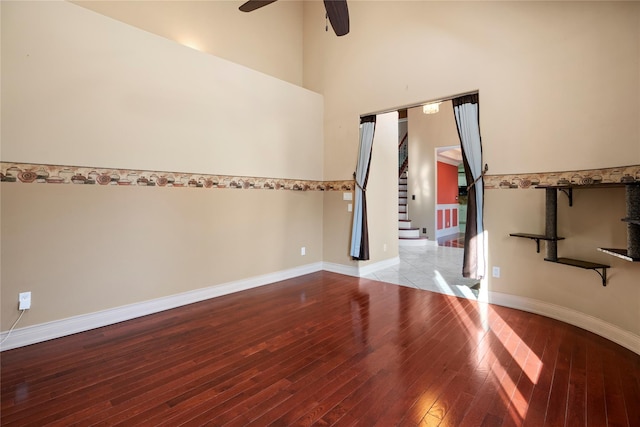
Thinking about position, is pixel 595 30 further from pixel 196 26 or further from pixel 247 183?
pixel 196 26

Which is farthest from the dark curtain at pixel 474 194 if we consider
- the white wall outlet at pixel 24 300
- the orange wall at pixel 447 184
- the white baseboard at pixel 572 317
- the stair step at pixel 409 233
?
the orange wall at pixel 447 184

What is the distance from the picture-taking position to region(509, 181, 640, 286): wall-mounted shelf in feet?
7.82

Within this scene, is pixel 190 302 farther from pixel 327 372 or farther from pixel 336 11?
pixel 336 11

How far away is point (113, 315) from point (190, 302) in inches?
31.4

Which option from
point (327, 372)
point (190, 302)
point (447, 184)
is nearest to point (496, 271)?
point (327, 372)

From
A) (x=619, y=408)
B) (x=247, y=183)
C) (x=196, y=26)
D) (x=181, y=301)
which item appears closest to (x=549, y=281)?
(x=619, y=408)

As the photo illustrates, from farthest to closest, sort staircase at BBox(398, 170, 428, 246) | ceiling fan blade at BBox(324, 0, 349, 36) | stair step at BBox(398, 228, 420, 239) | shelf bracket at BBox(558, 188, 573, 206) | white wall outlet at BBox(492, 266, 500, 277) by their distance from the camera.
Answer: stair step at BBox(398, 228, 420, 239) → staircase at BBox(398, 170, 428, 246) → white wall outlet at BBox(492, 266, 500, 277) → shelf bracket at BBox(558, 188, 573, 206) → ceiling fan blade at BBox(324, 0, 349, 36)

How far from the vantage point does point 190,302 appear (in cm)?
366

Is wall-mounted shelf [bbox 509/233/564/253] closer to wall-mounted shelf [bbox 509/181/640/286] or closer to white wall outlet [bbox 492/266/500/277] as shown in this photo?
wall-mounted shelf [bbox 509/181/640/286]

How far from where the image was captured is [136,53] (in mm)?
3184

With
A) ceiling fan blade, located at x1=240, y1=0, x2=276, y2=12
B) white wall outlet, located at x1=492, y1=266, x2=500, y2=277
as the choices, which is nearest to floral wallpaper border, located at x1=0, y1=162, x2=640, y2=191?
white wall outlet, located at x1=492, y1=266, x2=500, y2=277

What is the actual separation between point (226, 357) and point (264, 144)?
2.99 meters

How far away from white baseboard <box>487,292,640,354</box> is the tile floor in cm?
39

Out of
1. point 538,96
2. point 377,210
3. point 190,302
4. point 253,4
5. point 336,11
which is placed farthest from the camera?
point 377,210
